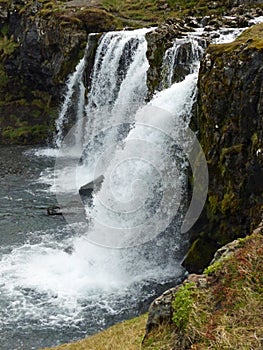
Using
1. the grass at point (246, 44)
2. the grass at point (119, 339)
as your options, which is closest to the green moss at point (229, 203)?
the grass at point (246, 44)

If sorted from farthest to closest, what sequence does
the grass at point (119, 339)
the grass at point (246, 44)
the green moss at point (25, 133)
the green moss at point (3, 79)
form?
1. the green moss at point (3, 79)
2. the green moss at point (25, 133)
3. the grass at point (246, 44)
4. the grass at point (119, 339)

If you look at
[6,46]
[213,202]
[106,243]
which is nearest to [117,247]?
[106,243]

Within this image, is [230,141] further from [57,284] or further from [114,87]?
[114,87]

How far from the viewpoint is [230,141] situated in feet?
56.6

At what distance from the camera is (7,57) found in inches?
1820

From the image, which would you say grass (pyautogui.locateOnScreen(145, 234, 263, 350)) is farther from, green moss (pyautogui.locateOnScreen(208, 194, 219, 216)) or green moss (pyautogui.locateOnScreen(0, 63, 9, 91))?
green moss (pyautogui.locateOnScreen(0, 63, 9, 91))

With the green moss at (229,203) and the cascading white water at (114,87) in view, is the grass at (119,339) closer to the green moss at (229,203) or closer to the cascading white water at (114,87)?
the green moss at (229,203)

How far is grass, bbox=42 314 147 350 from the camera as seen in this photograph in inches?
424

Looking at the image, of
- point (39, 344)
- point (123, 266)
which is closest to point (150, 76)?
point (123, 266)

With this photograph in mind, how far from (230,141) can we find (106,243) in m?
7.62

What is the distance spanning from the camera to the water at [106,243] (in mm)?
16547

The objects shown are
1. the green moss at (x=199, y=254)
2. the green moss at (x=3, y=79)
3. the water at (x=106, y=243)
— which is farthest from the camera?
the green moss at (x=3, y=79)

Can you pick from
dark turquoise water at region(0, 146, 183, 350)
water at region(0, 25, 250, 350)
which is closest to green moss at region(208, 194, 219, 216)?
water at region(0, 25, 250, 350)

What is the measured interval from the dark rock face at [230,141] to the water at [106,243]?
1.63m
